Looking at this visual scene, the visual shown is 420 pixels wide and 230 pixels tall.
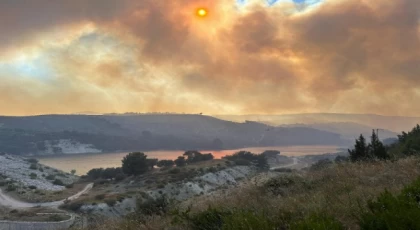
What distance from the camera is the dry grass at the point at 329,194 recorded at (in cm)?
741

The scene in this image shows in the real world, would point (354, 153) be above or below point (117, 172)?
above

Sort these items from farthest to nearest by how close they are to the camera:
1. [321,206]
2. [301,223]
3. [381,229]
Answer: [321,206] → [301,223] → [381,229]

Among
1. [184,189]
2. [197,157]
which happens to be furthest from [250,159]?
[184,189]

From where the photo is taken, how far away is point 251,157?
11656 cm

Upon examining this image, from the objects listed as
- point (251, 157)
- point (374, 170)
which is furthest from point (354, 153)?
point (251, 157)

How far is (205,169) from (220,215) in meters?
79.5

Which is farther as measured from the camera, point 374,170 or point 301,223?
point 374,170

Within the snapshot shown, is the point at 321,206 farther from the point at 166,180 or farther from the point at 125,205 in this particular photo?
the point at 166,180

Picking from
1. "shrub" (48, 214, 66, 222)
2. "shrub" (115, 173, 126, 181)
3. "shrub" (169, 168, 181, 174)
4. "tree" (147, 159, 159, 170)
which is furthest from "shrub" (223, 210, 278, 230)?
"tree" (147, 159, 159, 170)

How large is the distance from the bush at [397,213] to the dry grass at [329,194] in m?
0.65

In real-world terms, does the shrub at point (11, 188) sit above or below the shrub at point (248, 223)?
below

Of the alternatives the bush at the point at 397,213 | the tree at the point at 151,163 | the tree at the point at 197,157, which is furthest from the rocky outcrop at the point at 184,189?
the bush at the point at 397,213

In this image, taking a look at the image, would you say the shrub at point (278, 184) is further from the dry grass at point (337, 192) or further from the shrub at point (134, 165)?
the shrub at point (134, 165)

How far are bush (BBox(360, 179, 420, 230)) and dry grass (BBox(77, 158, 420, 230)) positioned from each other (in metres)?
0.65
